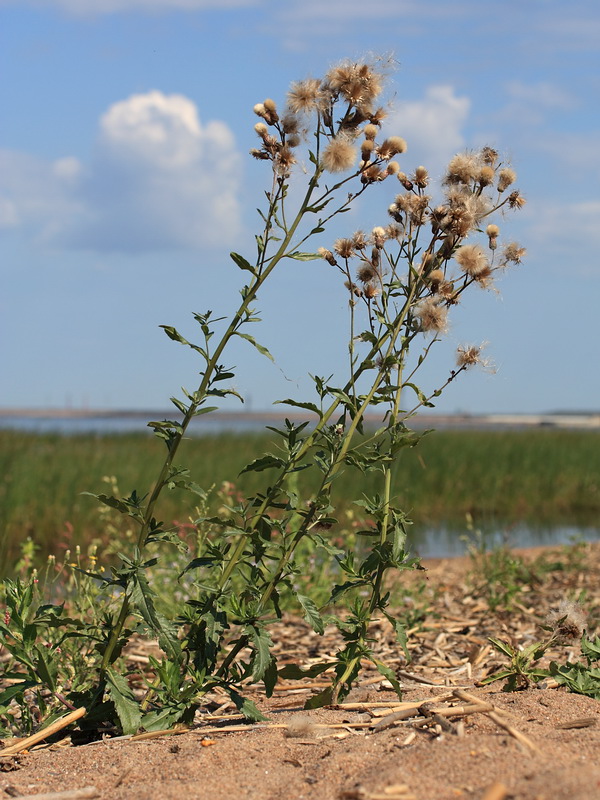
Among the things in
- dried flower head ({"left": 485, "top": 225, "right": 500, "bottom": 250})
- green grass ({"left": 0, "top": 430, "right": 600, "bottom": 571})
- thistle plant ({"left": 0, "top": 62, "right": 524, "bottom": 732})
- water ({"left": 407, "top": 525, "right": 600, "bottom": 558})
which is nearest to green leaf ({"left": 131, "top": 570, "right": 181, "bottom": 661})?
thistle plant ({"left": 0, "top": 62, "right": 524, "bottom": 732})

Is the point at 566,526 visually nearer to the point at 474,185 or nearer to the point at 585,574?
the point at 585,574

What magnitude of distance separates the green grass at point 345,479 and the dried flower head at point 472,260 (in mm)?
5190

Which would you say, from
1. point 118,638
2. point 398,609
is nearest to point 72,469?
point 398,609

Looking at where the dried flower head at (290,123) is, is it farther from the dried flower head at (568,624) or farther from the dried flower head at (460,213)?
the dried flower head at (568,624)

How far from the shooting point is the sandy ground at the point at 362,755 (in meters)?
2.52

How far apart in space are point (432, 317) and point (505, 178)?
27.2 inches

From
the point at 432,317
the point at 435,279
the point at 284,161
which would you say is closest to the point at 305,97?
the point at 284,161

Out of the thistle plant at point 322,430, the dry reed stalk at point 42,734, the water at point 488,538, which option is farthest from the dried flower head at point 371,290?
the water at point 488,538

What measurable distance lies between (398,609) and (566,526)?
905cm

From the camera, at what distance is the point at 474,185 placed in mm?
3520

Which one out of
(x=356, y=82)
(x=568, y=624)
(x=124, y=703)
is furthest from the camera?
(x=568, y=624)

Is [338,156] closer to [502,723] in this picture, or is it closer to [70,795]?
[502,723]

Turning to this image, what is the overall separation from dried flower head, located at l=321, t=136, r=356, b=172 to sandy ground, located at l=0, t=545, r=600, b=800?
1976 mm

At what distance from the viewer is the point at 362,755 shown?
282cm
